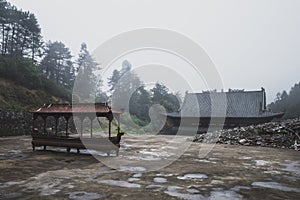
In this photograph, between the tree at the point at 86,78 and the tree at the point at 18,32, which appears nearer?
the tree at the point at 18,32

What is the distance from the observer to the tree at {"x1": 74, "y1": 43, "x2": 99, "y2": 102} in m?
50.3

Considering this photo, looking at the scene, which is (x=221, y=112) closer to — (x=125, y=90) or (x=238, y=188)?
(x=238, y=188)

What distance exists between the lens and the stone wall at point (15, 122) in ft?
63.4

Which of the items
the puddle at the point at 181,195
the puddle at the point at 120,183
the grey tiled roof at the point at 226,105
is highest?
the grey tiled roof at the point at 226,105

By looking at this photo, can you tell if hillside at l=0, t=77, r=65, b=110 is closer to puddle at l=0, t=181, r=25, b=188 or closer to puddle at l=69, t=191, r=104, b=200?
puddle at l=0, t=181, r=25, b=188

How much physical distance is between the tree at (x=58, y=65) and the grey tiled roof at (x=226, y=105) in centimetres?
2677

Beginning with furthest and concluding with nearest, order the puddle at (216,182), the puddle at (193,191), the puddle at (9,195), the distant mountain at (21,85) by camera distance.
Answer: the distant mountain at (21,85) < the puddle at (216,182) < the puddle at (193,191) < the puddle at (9,195)

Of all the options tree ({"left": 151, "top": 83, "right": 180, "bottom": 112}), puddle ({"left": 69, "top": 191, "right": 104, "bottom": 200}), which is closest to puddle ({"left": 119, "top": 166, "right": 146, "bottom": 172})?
puddle ({"left": 69, "top": 191, "right": 104, "bottom": 200})

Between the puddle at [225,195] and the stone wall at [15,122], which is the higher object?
the stone wall at [15,122]

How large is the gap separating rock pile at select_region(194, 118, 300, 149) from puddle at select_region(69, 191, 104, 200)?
14.6 metres

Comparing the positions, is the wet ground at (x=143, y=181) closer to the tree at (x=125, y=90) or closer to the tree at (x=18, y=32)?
the tree at (x=18, y=32)

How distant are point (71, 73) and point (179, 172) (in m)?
49.1

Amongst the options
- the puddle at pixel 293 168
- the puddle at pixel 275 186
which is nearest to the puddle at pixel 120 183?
the puddle at pixel 275 186

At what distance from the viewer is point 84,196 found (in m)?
4.90
